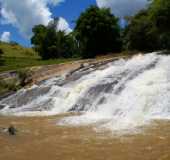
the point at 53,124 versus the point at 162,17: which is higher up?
the point at 162,17

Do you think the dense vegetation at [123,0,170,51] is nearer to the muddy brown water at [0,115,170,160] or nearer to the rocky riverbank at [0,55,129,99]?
the rocky riverbank at [0,55,129,99]

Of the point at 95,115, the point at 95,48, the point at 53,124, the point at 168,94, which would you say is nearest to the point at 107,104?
the point at 95,115

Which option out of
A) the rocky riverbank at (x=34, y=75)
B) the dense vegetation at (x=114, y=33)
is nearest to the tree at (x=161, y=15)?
the dense vegetation at (x=114, y=33)

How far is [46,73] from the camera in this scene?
2869 centimetres

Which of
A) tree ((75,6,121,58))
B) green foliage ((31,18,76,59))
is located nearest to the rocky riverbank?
tree ((75,6,121,58))

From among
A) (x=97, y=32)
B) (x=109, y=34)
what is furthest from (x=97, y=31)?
(x=109, y=34)

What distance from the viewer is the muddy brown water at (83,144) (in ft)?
34.8

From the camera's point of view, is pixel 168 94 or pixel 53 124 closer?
pixel 53 124

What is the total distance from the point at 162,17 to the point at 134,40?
5714 millimetres

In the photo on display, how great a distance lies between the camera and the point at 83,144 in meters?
11.9

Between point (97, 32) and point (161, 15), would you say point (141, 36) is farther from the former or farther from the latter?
point (97, 32)

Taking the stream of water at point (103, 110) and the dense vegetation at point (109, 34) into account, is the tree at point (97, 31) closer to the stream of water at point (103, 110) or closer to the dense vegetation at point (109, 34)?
the dense vegetation at point (109, 34)

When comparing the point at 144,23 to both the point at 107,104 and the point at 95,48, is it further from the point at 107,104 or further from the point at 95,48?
the point at 107,104

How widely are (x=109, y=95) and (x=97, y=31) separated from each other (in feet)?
74.4
